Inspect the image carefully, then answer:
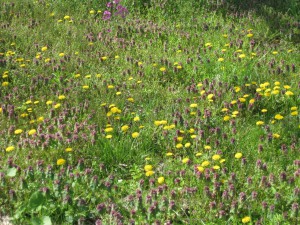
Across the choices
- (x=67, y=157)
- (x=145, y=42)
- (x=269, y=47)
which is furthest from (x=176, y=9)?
(x=67, y=157)

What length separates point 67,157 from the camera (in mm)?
4668

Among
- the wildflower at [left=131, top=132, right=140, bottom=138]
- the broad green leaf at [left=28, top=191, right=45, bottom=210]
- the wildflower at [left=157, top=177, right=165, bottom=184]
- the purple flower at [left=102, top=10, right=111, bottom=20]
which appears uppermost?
the purple flower at [left=102, top=10, right=111, bottom=20]

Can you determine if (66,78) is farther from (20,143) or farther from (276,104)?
(276,104)

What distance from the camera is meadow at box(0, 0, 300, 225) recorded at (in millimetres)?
4070

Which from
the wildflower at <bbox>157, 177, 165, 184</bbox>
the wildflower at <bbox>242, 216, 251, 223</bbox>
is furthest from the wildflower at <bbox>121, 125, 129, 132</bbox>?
the wildflower at <bbox>242, 216, 251, 223</bbox>

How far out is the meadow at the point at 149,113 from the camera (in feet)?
13.4

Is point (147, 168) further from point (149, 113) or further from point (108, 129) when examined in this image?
point (149, 113)

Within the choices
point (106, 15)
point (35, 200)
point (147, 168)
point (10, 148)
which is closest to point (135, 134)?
point (147, 168)

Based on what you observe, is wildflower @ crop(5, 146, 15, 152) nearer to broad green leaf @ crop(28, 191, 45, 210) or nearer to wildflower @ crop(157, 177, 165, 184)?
broad green leaf @ crop(28, 191, 45, 210)

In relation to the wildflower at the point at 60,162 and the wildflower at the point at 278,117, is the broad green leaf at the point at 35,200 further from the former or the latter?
the wildflower at the point at 278,117

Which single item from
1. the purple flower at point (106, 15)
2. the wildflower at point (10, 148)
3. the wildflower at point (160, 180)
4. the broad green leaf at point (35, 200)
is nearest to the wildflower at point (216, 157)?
the wildflower at point (160, 180)

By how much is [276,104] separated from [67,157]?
2276mm

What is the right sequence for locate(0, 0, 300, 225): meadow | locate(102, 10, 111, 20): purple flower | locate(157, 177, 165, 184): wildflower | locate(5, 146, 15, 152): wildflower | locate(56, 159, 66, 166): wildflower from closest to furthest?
locate(0, 0, 300, 225): meadow
locate(157, 177, 165, 184): wildflower
locate(56, 159, 66, 166): wildflower
locate(5, 146, 15, 152): wildflower
locate(102, 10, 111, 20): purple flower

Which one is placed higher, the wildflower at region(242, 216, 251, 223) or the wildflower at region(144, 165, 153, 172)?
the wildflower at region(242, 216, 251, 223)
